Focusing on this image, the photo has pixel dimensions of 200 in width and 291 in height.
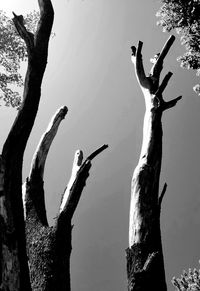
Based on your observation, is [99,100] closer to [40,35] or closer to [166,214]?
[166,214]

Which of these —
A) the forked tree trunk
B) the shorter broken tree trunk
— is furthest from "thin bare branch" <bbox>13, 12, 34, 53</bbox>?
the shorter broken tree trunk

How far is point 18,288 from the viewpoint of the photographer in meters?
2.97

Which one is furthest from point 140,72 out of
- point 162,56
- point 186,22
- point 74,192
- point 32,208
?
point 186,22

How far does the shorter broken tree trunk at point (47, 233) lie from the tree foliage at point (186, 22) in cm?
699

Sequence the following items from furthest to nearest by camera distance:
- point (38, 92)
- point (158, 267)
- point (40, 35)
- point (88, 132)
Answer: point (88, 132)
point (40, 35)
point (38, 92)
point (158, 267)

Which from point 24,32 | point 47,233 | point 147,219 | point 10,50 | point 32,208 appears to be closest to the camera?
point 147,219

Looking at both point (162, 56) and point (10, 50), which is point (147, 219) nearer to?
point (162, 56)

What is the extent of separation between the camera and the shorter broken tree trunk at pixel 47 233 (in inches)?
149

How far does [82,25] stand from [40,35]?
→ 138 metres

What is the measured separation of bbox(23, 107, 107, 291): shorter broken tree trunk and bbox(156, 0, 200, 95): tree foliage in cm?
699

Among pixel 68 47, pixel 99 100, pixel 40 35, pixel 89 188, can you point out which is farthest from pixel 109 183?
pixel 40 35

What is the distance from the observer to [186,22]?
10219mm

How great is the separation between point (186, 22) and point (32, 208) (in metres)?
7.84

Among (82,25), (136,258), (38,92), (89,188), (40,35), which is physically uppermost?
(82,25)
